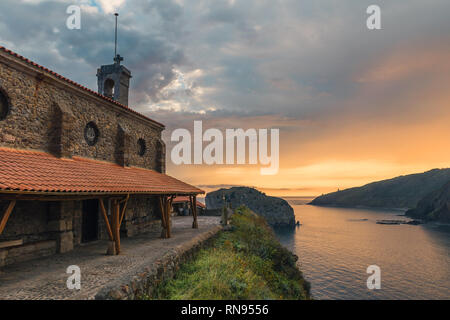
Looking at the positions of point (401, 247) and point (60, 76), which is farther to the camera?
point (401, 247)

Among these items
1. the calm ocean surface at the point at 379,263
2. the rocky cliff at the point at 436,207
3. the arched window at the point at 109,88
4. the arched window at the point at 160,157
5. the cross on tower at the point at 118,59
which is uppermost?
the cross on tower at the point at 118,59

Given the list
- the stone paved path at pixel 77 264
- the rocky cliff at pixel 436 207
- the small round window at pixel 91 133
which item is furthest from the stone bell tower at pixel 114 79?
the rocky cliff at pixel 436 207

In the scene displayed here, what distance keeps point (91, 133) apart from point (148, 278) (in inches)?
375

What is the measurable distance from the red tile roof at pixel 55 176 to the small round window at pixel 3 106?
135 cm

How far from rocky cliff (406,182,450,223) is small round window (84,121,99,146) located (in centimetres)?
12122

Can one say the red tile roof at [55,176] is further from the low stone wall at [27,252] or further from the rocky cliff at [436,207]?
the rocky cliff at [436,207]

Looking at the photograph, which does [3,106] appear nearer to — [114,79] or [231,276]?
[231,276]

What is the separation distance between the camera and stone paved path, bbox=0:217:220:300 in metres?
6.42

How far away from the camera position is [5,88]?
964 cm

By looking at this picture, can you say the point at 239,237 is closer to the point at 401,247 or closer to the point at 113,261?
the point at 113,261

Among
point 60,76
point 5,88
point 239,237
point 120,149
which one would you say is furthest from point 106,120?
point 239,237

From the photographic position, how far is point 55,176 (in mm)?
9086

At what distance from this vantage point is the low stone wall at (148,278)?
6.12m
